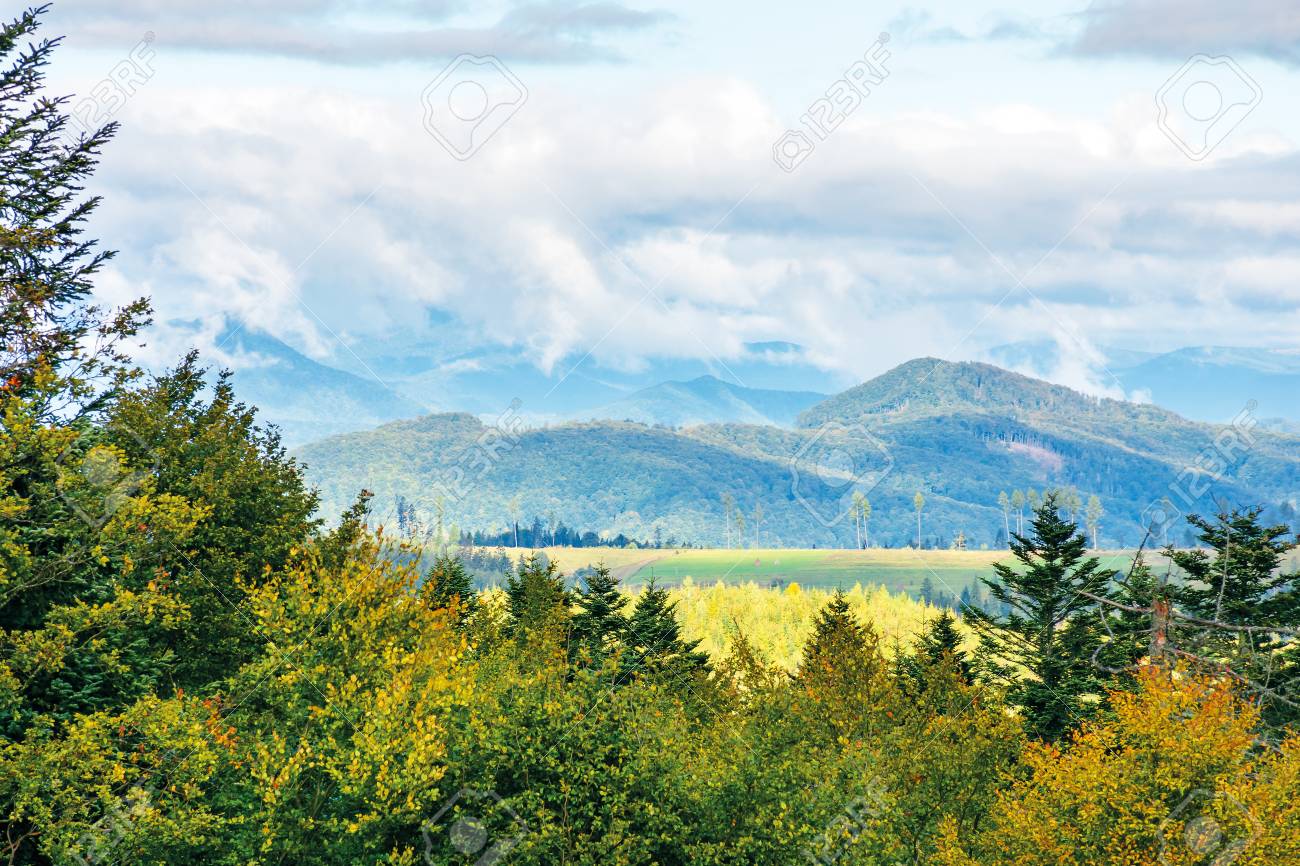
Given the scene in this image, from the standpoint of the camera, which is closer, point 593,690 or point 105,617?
point 105,617

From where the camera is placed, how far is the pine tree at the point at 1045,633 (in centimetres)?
6303

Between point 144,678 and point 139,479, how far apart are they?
21.9 ft

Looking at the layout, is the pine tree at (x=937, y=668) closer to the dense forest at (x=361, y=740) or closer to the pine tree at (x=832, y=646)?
the pine tree at (x=832, y=646)

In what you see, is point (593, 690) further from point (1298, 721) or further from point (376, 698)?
point (1298, 721)

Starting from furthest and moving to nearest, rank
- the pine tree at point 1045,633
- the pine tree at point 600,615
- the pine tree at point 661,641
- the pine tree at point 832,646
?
the pine tree at point 600,615 < the pine tree at point 661,641 < the pine tree at point 1045,633 < the pine tree at point 832,646

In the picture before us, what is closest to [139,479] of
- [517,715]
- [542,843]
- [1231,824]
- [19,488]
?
[19,488]

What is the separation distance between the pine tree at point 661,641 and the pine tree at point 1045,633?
61.6ft

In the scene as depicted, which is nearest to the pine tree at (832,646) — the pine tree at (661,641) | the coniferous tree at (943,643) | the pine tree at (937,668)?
the pine tree at (937,668)

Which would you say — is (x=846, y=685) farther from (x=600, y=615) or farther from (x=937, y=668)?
(x=600, y=615)

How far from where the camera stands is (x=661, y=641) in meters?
83.4

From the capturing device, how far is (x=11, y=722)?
34.4m

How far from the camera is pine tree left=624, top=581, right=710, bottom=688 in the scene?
75312 millimetres

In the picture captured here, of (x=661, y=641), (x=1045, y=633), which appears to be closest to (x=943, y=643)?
(x=1045, y=633)

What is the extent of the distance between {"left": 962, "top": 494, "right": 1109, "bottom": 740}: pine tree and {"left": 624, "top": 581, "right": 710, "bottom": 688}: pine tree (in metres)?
18.8
